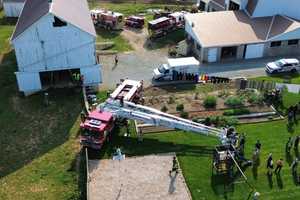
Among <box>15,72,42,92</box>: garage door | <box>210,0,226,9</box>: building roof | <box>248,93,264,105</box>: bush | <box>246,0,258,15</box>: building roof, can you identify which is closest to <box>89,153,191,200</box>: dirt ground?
<box>248,93,264,105</box>: bush

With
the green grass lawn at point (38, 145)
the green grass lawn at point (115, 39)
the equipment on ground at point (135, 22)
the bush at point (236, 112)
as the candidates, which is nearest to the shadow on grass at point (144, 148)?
the green grass lawn at point (38, 145)

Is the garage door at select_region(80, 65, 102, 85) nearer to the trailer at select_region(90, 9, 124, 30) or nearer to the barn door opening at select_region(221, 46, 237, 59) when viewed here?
the barn door opening at select_region(221, 46, 237, 59)

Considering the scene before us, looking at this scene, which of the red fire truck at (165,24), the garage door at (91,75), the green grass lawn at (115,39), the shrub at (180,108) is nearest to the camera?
the shrub at (180,108)

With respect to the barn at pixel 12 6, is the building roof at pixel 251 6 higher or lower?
higher

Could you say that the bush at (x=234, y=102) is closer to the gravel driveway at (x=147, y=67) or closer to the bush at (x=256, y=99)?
the bush at (x=256, y=99)

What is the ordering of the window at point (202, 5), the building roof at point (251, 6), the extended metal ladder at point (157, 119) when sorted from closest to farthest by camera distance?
the extended metal ladder at point (157, 119)
the building roof at point (251, 6)
the window at point (202, 5)

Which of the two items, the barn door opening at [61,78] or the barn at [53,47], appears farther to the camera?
the barn door opening at [61,78]

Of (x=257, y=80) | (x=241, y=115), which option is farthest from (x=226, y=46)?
(x=241, y=115)

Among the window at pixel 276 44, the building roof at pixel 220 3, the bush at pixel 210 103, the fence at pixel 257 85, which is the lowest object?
the bush at pixel 210 103
